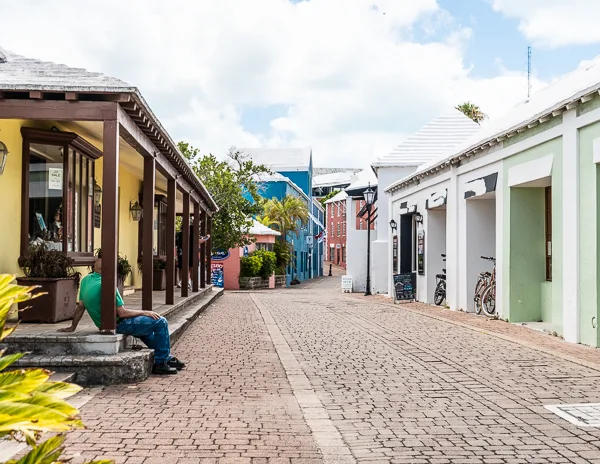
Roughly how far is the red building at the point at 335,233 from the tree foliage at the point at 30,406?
70372mm

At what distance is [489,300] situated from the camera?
15492 mm

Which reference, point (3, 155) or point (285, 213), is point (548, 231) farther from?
point (285, 213)

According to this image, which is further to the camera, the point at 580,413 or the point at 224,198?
the point at 224,198

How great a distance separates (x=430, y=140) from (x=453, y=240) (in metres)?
10.9

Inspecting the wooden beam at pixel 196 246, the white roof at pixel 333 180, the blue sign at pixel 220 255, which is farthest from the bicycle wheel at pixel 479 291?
the white roof at pixel 333 180

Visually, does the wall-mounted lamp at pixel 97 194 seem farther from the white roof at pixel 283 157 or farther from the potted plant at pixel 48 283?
the white roof at pixel 283 157

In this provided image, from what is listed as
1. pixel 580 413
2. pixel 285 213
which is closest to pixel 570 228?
pixel 580 413

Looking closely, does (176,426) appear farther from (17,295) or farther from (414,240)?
(414,240)

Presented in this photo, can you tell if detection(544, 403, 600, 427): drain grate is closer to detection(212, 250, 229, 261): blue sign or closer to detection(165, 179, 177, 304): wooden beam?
detection(165, 179, 177, 304): wooden beam

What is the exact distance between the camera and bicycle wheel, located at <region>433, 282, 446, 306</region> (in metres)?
19.4

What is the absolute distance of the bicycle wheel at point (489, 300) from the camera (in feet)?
50.1

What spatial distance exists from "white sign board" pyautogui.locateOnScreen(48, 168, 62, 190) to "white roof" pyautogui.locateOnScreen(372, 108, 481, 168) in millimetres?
18828

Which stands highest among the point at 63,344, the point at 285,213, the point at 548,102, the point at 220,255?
the point at 548,102

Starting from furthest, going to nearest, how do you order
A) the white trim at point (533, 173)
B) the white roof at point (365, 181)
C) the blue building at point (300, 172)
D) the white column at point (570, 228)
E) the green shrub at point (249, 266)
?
the blue building at point (300, 172), the green shrub at point (249, 266), the white roof at point (365, 181), the white trim at point (533, 173), the white column at point (570, 228)
